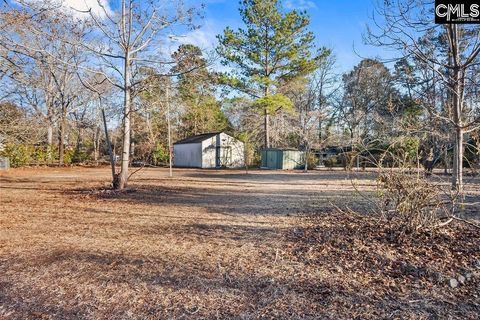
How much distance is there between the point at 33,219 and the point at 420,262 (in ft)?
20.1

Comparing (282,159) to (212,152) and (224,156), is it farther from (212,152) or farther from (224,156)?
(212,152)

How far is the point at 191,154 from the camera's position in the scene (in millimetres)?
26062

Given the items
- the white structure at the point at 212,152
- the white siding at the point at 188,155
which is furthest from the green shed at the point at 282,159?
the white siding at the point at 188,155

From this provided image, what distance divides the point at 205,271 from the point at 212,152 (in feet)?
73.4

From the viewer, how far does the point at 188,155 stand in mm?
26531

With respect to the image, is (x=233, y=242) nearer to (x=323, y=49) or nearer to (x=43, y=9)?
(x=43, y=9)

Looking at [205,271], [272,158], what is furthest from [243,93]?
[205,271]

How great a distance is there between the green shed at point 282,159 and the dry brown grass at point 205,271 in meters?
17.3

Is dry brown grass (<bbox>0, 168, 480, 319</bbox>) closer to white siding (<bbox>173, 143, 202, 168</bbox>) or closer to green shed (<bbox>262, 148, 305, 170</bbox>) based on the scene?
green shed (<bbox>262, 148, 305, 170</bbox>)

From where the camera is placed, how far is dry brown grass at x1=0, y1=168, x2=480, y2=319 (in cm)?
239

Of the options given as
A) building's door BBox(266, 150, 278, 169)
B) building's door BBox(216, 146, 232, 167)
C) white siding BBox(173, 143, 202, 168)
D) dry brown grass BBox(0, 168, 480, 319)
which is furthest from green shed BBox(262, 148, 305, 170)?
dry brown grass BBox(0, 168, 480, 319)

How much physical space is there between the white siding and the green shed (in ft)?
17.8

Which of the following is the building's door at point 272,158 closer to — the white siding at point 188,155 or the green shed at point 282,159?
the green shed at point 282,159

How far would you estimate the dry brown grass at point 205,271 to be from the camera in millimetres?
2389
